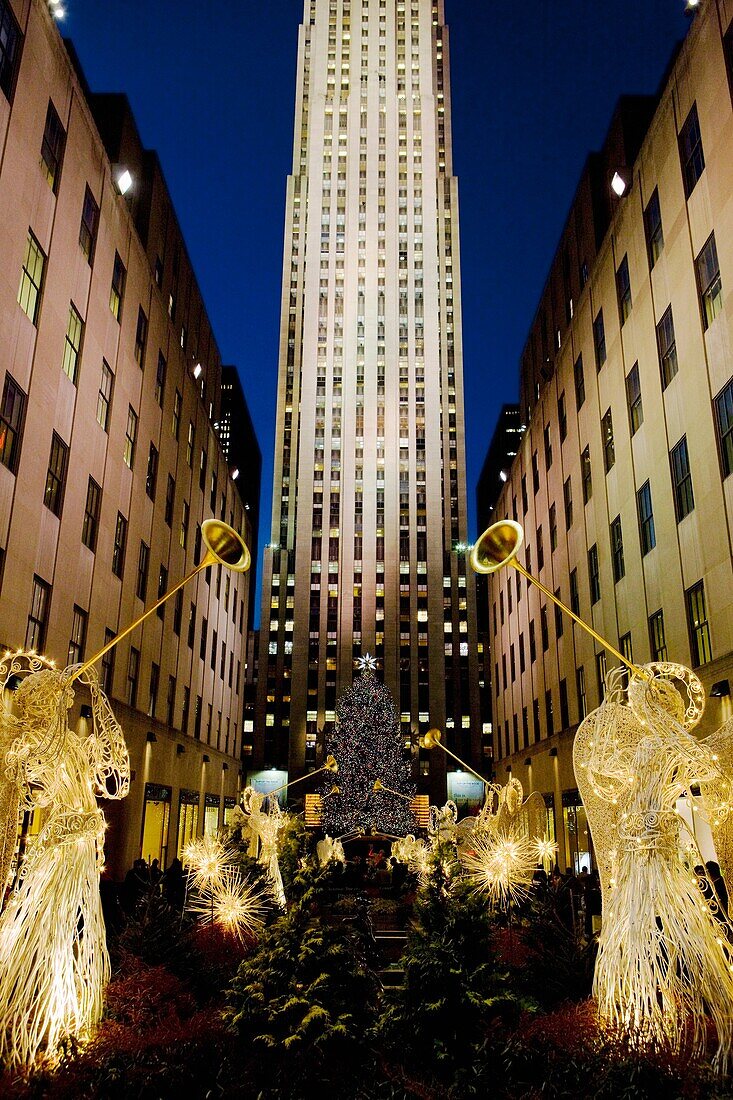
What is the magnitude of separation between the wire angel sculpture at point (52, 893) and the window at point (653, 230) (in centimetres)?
2280

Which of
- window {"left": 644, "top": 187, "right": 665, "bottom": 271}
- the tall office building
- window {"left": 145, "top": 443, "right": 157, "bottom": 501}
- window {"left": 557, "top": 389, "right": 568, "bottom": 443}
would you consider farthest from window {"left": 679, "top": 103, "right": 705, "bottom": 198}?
the tall office building

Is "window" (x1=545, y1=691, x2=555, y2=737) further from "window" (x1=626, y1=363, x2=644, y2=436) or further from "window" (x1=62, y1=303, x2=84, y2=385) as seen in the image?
"window" (x1=62, y1=303, x2=84, y2=385)

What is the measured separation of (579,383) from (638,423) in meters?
8.75

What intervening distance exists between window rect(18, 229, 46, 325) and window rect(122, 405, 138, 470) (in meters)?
8.79

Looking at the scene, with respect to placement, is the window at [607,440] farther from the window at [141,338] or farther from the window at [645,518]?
the window at [141,338]

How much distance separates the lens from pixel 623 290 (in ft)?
95.8

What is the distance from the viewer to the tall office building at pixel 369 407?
275ft

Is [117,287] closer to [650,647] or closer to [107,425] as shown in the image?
[107,425]

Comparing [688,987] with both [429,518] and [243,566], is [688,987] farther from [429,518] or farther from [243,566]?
[429,518]

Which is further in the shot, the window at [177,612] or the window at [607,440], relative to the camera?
the window at [177,612]

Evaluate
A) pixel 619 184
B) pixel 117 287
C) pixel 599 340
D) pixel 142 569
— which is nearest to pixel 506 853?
pixel 142 569

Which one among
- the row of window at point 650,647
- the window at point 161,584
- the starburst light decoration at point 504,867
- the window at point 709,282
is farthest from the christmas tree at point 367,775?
the window at point 709,282

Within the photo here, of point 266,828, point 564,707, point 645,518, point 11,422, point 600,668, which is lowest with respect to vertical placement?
point 266,828

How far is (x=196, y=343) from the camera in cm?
4234
